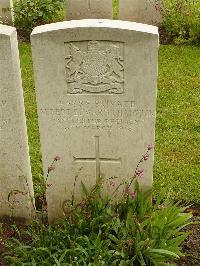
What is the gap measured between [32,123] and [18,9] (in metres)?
2.92

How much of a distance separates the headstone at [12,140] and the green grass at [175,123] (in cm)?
46

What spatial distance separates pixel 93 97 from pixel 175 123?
2.45 m

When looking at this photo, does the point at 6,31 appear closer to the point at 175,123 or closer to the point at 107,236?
the point at 107,236

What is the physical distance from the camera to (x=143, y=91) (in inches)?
142

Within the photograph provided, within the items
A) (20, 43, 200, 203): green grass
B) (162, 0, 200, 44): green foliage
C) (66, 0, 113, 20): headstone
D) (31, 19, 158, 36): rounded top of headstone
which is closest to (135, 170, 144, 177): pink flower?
(20, 43, 200, 203): green grass

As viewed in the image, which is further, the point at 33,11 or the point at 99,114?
the point at 33,11

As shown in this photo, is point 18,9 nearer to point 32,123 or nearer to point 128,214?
point 32,123

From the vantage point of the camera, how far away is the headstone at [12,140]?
3572mm

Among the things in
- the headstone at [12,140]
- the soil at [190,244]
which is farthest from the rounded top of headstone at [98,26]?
the soil at [190,244]

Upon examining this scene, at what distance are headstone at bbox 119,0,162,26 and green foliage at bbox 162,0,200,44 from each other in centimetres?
16

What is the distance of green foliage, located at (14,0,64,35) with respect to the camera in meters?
8.15

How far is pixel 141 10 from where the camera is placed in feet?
27.6

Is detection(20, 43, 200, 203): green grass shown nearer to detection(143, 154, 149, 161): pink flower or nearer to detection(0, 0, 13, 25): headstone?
detection(143, 154, 149, 161): pink flower

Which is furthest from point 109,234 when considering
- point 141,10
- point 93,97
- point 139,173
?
point 141,10
